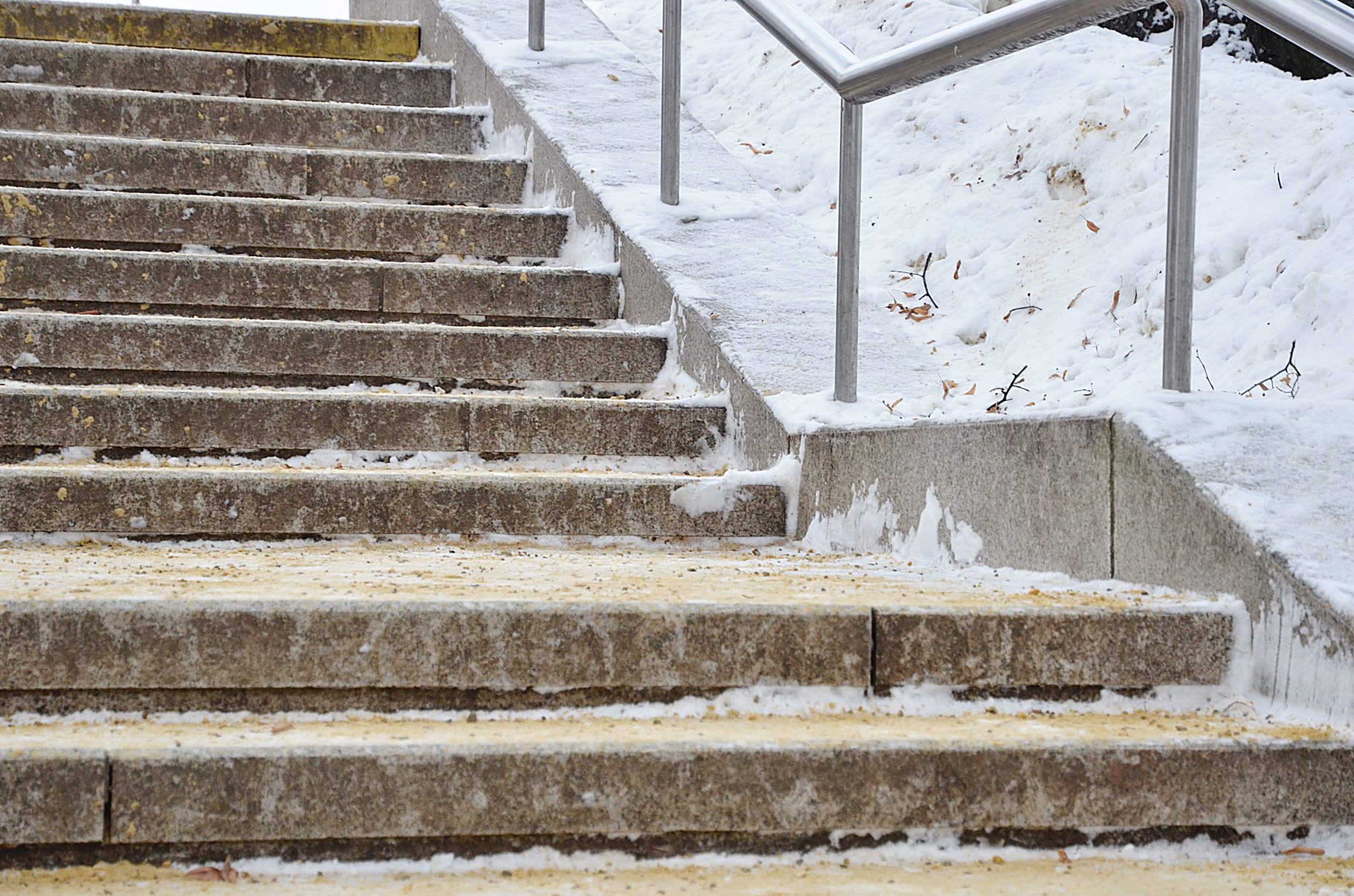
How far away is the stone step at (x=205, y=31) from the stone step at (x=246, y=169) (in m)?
1.25

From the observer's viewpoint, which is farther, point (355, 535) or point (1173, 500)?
point (355, 535)

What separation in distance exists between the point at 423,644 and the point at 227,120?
129 inches

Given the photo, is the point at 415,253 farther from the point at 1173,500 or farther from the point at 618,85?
the point at 1173,500

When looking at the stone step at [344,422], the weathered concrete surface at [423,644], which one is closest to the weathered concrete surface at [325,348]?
the stone step at [344,422]

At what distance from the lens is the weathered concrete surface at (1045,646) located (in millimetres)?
1890

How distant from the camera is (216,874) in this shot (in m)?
1.52

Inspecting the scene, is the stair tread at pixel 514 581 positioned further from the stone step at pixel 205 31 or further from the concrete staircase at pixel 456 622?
the stone step at pixel 205 31

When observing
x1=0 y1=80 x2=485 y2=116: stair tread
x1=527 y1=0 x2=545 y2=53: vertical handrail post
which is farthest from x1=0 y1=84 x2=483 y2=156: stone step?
x1=527 y1=0 x2=545 y2=53: vertical handrail post

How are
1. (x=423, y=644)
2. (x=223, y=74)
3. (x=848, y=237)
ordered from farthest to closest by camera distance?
(x=223, y=74), (x=848, y=237), (x=423, y=644)

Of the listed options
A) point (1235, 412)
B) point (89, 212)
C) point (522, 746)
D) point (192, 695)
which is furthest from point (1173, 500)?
→ point (89, 212)

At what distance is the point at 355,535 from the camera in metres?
2.65

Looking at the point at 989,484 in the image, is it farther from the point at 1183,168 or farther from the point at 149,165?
the point at 149,165

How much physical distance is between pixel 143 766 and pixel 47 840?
0.13 m

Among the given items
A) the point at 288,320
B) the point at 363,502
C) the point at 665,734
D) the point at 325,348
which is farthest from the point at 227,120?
the point at 665,734
